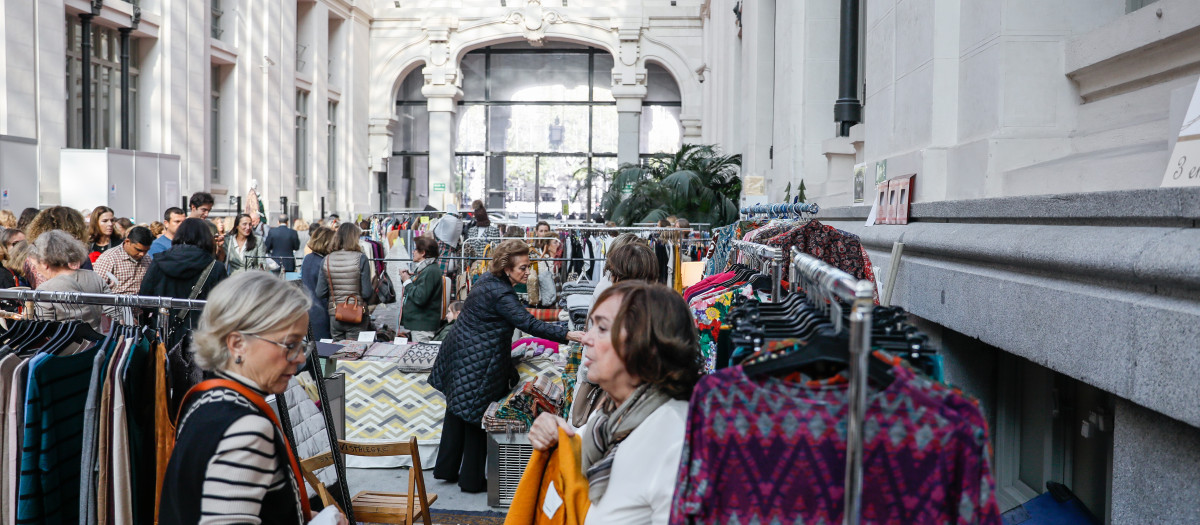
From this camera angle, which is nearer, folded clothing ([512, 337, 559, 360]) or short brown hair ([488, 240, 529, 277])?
short brown hair ([488, 240, 529, 277])

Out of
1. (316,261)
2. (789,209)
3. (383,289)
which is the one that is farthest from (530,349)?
(383,289)

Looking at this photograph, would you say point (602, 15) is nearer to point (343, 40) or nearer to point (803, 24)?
point (343, 40)

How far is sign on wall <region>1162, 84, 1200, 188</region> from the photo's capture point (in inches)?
112

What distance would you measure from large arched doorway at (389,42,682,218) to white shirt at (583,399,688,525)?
33.5 m

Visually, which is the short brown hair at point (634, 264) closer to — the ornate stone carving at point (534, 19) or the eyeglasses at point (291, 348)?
the eyeglasses at point (291, 348)

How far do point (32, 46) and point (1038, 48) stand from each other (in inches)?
637

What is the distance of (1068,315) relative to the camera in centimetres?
321

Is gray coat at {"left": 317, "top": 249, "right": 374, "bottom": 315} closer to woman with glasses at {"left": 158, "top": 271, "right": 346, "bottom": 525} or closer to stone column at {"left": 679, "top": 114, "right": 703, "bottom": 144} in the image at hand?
woman with glasses at {"left": 158, "top": 271, "right": 346, "bottom": 525}

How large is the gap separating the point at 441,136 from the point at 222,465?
107ft

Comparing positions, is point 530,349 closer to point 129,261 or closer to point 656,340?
point 129,261

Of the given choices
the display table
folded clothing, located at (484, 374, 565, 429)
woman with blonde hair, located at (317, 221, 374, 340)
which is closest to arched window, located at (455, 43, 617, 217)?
woman with blonde hair, located at (317, 221, 374, 340)

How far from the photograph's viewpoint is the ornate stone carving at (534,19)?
107 ft

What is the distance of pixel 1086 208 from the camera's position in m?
3.28

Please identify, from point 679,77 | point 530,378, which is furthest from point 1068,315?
point 679,77
